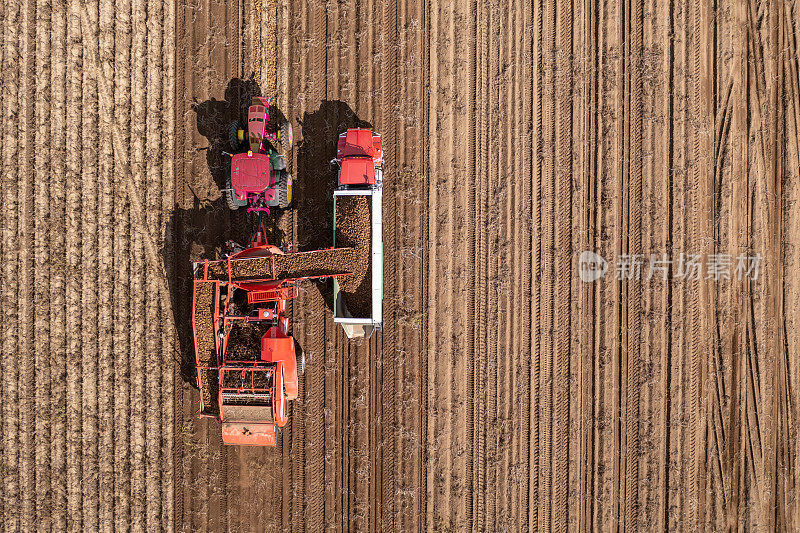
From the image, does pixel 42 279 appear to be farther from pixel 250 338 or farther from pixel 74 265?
pixel 250 338

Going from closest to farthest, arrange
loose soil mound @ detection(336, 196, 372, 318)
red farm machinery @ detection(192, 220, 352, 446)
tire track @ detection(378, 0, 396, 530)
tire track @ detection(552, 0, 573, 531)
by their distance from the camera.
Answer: red farm machinery @ detection(192, 220, 352, 446) → loose soil mound @ detection(336, 196, 372, 318) → tire track @ detection(552, 0, 573, 531) → tire track @ detection(378, 0, 396, 530)

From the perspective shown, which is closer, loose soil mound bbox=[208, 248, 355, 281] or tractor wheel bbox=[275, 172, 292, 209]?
loose soil mound bbox=[208, 248, 355, 281]

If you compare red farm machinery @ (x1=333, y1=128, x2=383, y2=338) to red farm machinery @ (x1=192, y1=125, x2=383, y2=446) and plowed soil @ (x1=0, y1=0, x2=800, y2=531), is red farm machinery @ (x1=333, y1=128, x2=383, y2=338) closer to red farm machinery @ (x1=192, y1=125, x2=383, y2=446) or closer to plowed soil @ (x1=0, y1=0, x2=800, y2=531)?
red farm machinery @ (x1=192, y1=125, x2=383, y2=446)

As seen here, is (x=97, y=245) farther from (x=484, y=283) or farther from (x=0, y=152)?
(x=484, y=283)

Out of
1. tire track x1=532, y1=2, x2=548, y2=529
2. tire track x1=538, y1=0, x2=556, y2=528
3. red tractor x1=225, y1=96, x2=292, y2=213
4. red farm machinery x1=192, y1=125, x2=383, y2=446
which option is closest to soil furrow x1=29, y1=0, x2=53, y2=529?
red farm machinery x1=192, y1=125, x2=383, y2=446

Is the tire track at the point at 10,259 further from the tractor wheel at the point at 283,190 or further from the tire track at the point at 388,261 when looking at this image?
the tire track at the point at 388,261

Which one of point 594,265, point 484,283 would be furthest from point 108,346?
point 594,265
